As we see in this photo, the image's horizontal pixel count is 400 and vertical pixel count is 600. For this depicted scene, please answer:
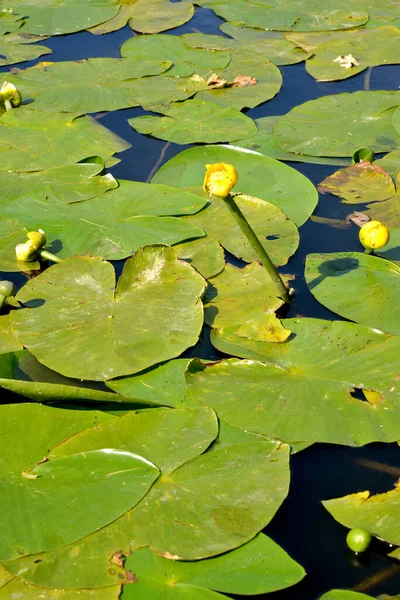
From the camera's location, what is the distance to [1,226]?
10.4 feet

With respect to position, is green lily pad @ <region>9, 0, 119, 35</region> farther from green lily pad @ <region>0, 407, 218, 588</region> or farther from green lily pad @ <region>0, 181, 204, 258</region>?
green lily pad @ <region>0, 407, 218, 588</region>

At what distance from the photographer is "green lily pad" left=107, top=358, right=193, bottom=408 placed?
2297 millimetres

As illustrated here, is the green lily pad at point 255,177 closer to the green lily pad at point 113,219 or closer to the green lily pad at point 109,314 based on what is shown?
the green lily pad at point 113,219

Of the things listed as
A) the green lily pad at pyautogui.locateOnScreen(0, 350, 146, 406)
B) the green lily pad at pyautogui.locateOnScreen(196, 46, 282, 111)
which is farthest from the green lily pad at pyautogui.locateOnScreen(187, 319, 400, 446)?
the green lily pad at pyautogui.locateOnScreen(196, 46, 282, 111)

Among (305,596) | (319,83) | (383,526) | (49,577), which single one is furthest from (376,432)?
(319,83)

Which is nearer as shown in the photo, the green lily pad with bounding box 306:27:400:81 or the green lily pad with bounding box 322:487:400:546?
the green lily pad with bounding box 322:487:400:546

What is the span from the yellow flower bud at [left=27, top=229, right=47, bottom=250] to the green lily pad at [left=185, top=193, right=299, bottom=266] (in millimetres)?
684

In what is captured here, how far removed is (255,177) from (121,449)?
1.81 meters

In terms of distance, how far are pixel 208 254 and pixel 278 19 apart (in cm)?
295

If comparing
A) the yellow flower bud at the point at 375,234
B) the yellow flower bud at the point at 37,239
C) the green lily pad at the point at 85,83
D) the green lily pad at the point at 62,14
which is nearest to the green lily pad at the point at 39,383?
the yellow flower bud at the point at 37,239

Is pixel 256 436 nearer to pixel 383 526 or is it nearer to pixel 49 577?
pixel 383 526

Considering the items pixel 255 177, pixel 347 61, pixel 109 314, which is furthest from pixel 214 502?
pixel 347 61

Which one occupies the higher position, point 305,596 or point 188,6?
point 188,6

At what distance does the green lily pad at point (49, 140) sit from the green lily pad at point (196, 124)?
22cm
